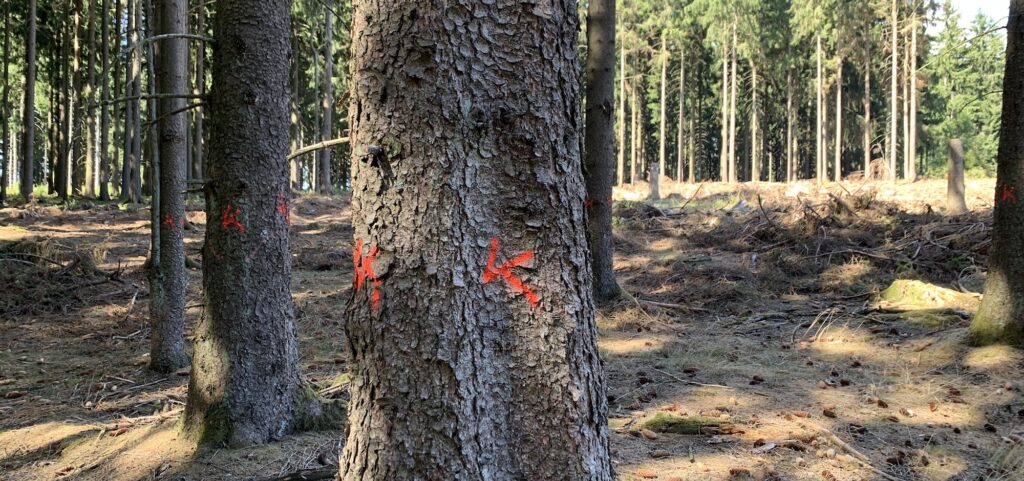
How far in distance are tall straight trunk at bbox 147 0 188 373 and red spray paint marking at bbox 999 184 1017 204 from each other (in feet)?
22.7

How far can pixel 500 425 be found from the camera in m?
1.79

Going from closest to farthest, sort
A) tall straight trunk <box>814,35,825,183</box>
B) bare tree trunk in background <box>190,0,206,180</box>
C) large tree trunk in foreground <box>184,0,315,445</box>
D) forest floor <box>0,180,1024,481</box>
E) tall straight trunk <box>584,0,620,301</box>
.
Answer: forest floor <box>0,180,1024,481</box>, large tree trunk in foreground <box>184,0,315,445</box>, tall straight trunk <box>584,0,620,301</box>, bare tree trunk in background <box>190,0,206,180</box>, tall straight trunk <box>814,35,825,183</box>

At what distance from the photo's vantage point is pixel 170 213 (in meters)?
5.46

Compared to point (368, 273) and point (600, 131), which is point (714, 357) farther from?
point (368, 273)

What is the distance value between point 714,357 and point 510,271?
4.83 m

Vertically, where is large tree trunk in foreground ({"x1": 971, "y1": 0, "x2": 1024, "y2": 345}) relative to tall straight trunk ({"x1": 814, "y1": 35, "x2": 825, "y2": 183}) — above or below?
below

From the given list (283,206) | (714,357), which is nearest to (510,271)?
(283,206)

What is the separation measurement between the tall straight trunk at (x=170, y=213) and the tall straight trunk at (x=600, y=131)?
4324 mm

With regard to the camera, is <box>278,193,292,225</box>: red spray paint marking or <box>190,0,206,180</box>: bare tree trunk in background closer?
<box>278,193,292,225</box>: red spray paint marking

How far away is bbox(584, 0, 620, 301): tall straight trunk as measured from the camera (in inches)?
298

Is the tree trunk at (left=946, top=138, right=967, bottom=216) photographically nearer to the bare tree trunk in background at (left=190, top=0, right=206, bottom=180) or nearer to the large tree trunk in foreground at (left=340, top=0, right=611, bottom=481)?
the large tree trunk in foreground at (left=340, top=0, right=611, bottom=481)

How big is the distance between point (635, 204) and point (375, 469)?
14637 mm

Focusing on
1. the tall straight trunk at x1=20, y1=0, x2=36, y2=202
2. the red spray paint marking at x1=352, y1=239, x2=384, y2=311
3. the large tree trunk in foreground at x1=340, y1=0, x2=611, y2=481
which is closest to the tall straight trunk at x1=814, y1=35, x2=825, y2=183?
the tall straight trunk at x1=20, y1=0, x2=36, y2=202

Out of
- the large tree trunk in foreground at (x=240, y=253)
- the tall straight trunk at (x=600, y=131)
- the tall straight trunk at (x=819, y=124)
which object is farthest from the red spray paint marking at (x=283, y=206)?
the tall straight trunk at (x=819, y=124)
